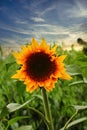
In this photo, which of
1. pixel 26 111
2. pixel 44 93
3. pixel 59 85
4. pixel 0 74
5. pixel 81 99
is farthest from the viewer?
pixel 0 74

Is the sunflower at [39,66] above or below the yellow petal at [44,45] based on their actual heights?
below

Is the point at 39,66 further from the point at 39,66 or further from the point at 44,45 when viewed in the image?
the point at 44,45

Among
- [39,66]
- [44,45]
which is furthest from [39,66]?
[44,45]

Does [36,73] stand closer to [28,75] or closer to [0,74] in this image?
[28,75]

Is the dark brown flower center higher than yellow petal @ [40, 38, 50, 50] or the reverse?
the reverse

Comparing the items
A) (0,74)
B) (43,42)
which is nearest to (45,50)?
(43,42)

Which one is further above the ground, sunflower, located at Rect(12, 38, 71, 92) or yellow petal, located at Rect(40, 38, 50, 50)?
yellow petal, located at Rect(40, 38, 50, 50)

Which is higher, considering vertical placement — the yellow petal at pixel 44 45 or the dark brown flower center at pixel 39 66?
the yellow petal at pixel 44 45
